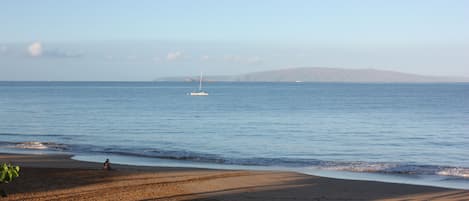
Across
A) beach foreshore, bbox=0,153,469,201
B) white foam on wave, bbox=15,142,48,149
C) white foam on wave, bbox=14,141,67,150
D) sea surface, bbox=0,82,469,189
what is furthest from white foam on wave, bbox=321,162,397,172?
white foam on wave, bbox=15,142,48,149

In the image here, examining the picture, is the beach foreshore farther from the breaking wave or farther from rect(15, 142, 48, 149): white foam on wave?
rect(15, 142, 48, 149): white foam on wave

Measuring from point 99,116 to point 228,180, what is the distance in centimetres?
4155

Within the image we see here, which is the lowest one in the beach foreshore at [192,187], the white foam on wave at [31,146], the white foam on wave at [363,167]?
the beach foreshore at [192,187]

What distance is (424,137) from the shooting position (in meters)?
39.2

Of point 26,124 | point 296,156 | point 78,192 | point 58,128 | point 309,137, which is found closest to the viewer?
point 78,192

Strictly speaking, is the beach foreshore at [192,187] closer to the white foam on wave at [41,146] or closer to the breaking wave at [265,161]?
the breaking wave at [265,161]

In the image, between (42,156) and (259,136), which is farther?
(259,136)

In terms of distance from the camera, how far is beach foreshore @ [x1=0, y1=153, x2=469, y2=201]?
56.1 ft

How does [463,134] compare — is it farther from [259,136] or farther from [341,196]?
[341,196]

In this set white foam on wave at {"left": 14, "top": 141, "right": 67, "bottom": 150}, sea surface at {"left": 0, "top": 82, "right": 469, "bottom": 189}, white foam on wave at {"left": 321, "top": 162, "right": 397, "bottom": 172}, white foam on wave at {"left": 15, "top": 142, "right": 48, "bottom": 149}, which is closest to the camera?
white foam on wave at {"left": 321, "top": 162, "right": 397, "bottom": 172}

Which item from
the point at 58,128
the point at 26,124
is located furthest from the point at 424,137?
the point at 26,124

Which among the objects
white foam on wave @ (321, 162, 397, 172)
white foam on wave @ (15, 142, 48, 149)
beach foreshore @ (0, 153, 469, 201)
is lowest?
beach foreshore @ (0, 153, 469, 201)

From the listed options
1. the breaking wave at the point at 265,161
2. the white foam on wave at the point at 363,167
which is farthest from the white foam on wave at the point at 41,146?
the white foam on wave at the point at 363,167

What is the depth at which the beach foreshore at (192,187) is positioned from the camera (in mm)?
17094
